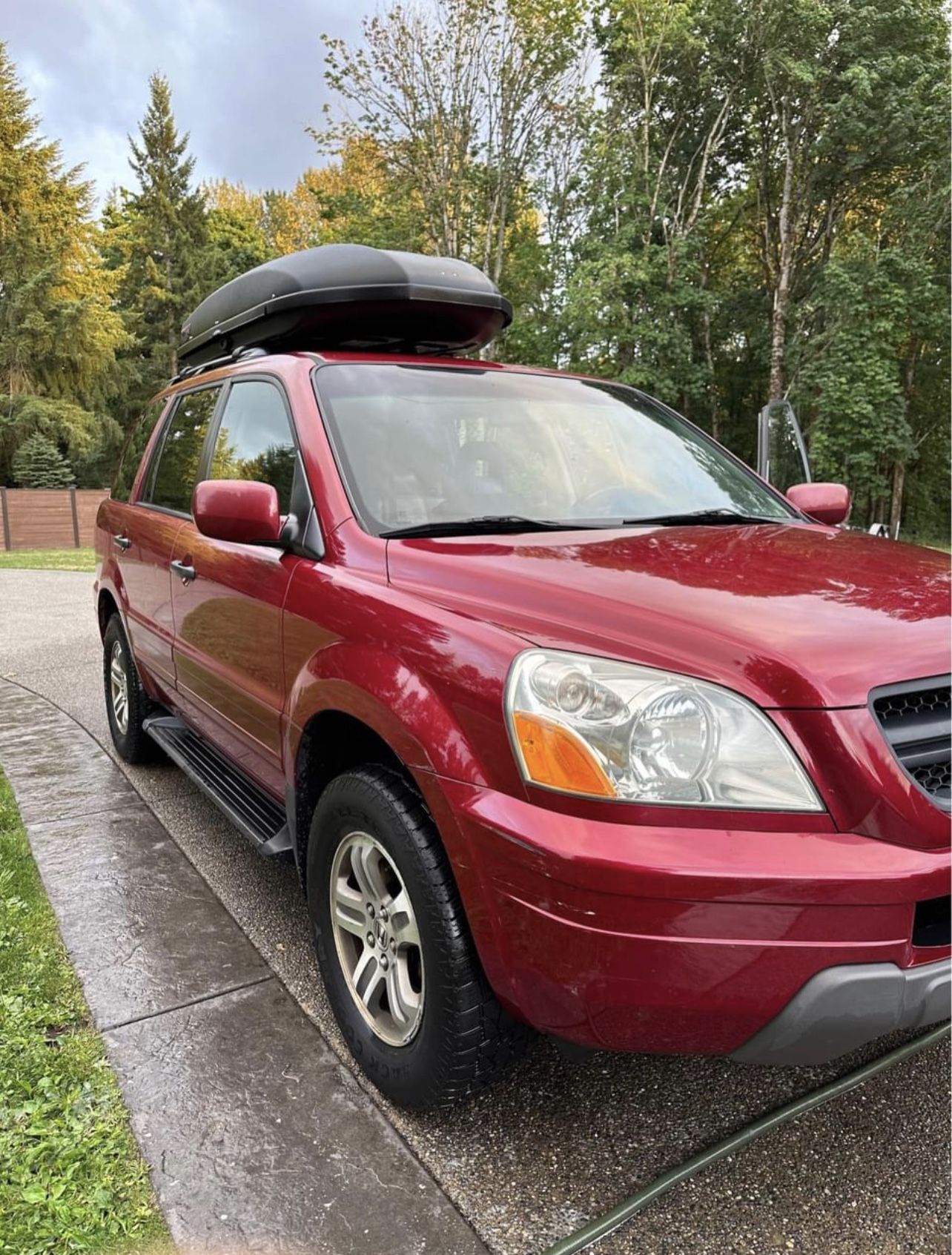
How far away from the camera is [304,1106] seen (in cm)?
207

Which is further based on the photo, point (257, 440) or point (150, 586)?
point (150, 586)

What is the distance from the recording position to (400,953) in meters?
2.04

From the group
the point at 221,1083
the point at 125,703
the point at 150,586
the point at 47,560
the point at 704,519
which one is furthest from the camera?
the point at 47,560

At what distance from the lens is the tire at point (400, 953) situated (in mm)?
1792

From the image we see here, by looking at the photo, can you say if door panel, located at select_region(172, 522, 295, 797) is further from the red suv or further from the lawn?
the lawn

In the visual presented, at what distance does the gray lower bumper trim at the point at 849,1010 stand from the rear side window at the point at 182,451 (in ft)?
9.29

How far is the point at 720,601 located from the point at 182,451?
2.82 m

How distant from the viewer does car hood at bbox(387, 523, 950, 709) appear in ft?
5.11

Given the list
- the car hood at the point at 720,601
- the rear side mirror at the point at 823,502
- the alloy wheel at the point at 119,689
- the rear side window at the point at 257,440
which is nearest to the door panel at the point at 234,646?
the rear side window at the point at 257,440

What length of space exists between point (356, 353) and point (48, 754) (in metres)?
3.32

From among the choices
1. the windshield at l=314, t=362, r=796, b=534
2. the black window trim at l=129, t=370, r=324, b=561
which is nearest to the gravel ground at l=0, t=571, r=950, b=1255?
the black window trim at l=129, t=370, r=324, b=561

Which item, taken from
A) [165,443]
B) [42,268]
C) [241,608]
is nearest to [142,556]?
[165,443]

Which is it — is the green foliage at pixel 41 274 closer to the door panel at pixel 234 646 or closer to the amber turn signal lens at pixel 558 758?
the door panel at pixel 234 646

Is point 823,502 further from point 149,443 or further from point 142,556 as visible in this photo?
point 149,443
